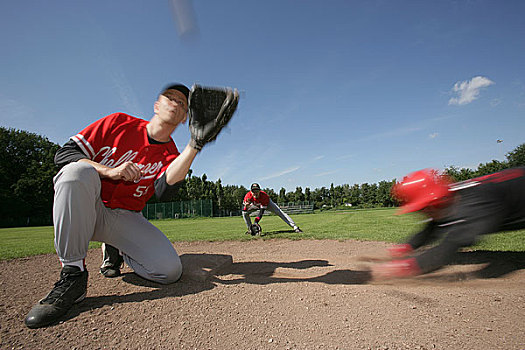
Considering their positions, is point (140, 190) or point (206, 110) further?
point (140, 190)

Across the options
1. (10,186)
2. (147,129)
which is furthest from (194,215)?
(147,129)

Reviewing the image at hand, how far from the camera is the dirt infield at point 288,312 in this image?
4.15ft

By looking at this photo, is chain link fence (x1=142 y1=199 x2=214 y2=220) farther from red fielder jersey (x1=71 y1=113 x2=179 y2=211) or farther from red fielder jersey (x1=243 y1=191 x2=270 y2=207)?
red fielder jersey (x1=71 y1=113 x2=179 y2=211)

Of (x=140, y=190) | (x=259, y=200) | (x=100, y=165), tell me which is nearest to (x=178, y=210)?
(x=259, y=200)

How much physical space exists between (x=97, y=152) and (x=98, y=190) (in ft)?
1.59

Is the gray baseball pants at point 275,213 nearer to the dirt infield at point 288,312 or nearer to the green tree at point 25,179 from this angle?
the dirt infield at point 288,312

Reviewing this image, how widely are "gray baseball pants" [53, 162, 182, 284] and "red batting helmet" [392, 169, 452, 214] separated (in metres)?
1.99

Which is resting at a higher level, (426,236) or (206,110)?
(206,110)

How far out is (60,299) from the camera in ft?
5.15

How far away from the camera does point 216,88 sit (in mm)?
2111

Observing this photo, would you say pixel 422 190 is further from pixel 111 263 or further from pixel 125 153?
pixel 111 263

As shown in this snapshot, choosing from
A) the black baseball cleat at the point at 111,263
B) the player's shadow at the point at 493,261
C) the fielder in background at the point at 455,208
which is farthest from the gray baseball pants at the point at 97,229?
the player's shadow at the point at 493,261

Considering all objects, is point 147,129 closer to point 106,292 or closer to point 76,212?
point 76,212

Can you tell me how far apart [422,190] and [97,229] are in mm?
2738
